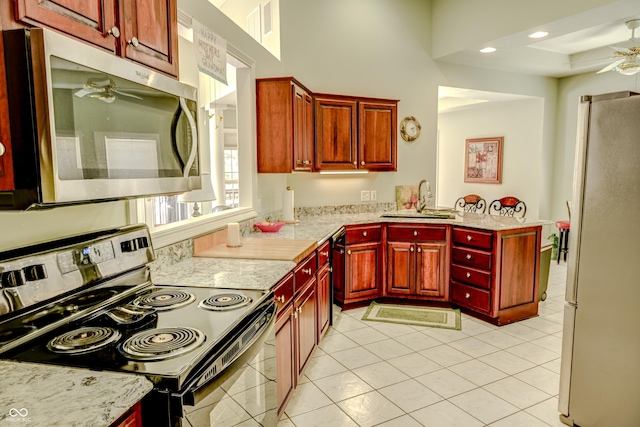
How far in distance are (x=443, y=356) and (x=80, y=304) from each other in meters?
2.47

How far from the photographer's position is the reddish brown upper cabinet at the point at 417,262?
390 centimetres

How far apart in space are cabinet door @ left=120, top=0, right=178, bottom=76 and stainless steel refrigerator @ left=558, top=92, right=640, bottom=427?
1.96m

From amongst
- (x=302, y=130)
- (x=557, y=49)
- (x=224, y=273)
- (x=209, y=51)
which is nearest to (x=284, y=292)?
(x=224, y=273)

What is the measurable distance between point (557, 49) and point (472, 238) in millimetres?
3228

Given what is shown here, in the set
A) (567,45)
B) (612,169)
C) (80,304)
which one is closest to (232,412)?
(80,304)

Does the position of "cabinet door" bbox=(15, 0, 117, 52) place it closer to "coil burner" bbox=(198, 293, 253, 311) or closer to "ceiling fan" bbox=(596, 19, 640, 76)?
"coil burner" bbox=(198, 293, 253, 311)

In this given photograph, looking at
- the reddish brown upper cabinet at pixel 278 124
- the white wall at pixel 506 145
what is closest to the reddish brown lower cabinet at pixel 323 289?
the reddish brown upper cabinet at pixel 278 124

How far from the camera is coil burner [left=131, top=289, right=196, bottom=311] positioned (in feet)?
4.85

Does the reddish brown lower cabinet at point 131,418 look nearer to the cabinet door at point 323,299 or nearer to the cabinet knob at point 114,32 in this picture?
the cabinet knob at point 114,32

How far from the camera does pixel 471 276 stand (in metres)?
3.69

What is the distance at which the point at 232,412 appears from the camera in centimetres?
123

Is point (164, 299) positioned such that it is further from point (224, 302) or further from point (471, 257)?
point (471, 257)

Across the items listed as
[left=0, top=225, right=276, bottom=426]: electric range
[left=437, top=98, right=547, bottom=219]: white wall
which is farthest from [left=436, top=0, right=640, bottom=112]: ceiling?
[left=0, top=225, right=276, bottom=426]: electric range

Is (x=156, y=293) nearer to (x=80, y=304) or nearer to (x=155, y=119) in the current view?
(x=80, y=304)
